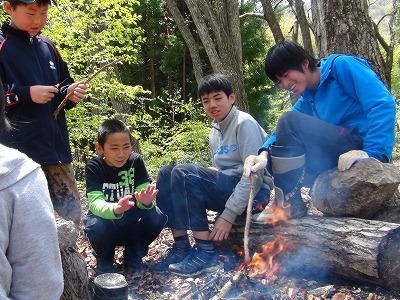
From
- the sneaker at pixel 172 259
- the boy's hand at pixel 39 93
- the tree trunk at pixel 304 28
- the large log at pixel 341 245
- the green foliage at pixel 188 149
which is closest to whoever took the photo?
the large log at pixel 341 245

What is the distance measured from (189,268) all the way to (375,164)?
160 centimetres

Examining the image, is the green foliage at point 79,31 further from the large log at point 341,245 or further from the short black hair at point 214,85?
the large log at point 341,245

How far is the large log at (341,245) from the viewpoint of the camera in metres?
2.60

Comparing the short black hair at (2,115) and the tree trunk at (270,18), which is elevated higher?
the tree trunk at (270,18)

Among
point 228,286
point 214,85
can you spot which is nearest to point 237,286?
point 228,286

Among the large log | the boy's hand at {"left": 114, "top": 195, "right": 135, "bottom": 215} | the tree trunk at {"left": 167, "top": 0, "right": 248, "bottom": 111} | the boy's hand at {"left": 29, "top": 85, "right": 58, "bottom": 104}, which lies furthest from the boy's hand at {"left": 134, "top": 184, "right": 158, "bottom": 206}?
the tree trunk at {"left": 167, "top": 0, "right": 248, "bottom": 111}

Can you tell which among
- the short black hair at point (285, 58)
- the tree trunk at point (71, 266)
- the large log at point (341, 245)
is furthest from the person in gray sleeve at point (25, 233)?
the short black hair at point (285, 58)

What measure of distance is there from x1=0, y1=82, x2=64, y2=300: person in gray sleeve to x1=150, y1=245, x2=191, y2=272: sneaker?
2260 mm

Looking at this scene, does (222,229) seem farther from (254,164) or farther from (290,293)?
(290,293)

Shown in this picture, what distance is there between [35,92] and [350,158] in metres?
2.28

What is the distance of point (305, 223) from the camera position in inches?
120

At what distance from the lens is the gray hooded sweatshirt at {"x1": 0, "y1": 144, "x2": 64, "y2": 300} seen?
1042mm

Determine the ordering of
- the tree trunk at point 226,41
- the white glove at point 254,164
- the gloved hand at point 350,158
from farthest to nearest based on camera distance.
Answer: the tree trunk at point 226,41
the white glove at point 254,164
the gloved hand at point 350,158

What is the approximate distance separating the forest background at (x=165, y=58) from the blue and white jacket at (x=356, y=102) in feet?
3.00
